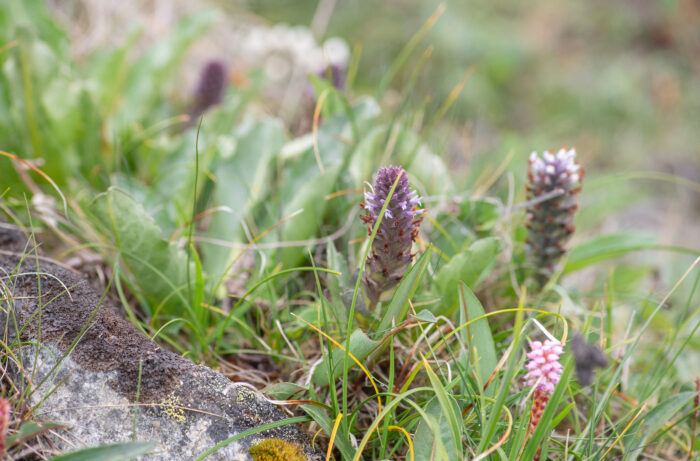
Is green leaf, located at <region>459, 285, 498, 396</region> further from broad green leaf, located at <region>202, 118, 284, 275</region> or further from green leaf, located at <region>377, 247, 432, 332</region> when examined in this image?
broad green leaf, located at <region>202, 118, 284, 275</region>

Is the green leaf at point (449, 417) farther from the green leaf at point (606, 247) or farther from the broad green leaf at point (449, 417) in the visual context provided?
the green leaf at point (606, 247)

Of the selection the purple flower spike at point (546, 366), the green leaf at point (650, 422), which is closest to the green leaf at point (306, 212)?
the purple flower spike at point (546, 366)

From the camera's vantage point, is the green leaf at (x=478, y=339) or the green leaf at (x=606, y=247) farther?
the green leaf at (x=606, y=247)

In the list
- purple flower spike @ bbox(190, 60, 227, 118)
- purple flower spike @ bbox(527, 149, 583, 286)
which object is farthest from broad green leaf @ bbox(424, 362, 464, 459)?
purple flower spike @ bbox(190, 60, 227, 118)

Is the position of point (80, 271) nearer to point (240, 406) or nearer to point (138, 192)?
point (138, 192)

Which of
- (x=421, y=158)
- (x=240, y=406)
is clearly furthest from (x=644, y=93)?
(x=240, y=406)

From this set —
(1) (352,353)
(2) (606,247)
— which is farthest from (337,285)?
(2) (606,247)

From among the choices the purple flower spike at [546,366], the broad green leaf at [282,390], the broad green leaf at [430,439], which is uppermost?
the purple flower spike at [546,366]
